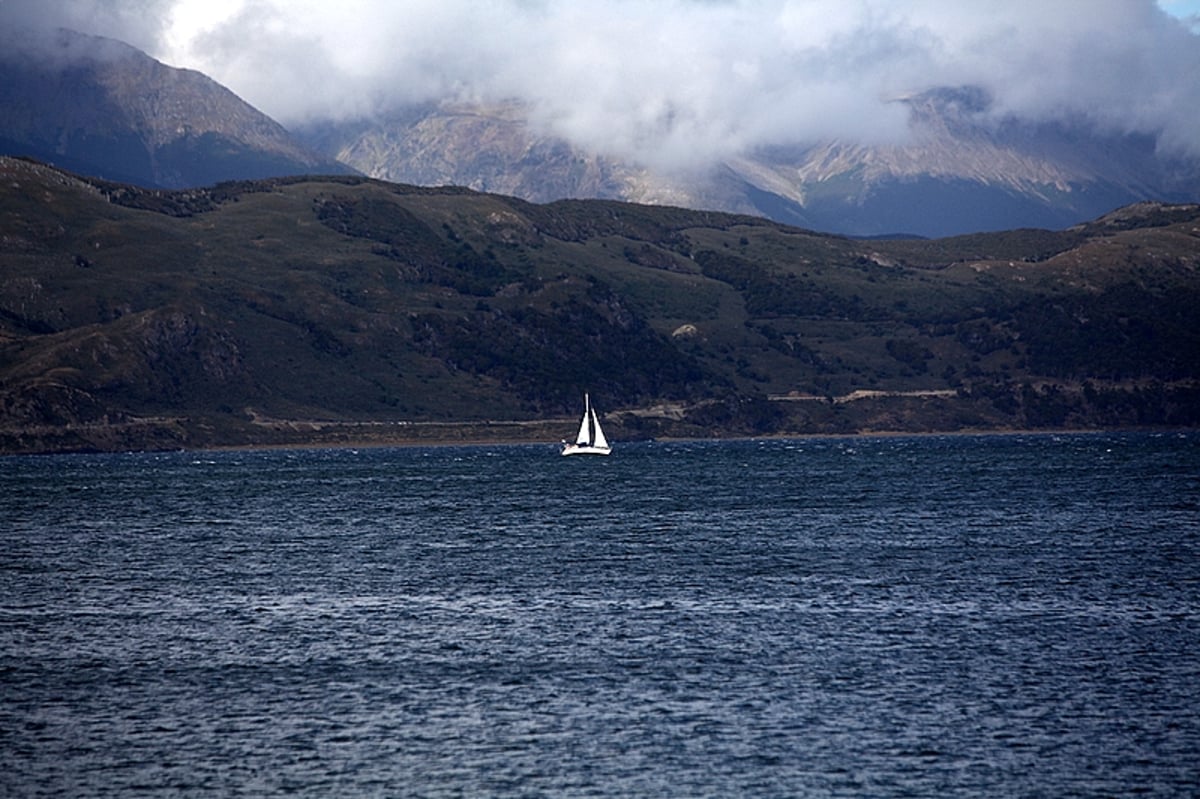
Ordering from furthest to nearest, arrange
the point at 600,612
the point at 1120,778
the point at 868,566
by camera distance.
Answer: the point at 868,566, the point at 600,612, the point at 1120,778

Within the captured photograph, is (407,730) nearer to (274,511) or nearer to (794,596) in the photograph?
(794,596)

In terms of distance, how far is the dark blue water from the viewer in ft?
144

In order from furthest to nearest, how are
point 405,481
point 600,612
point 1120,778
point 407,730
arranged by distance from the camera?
point 405,481, point 600,612, point 407,730, point 1120,778

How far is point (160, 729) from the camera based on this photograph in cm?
4872

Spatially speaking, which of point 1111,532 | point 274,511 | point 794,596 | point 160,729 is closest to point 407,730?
point 160,729

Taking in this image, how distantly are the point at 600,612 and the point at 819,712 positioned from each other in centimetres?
2296

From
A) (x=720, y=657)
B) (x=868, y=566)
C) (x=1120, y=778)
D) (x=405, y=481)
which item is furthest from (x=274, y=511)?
(x=1120, y=778)

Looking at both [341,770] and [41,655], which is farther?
[41,655]

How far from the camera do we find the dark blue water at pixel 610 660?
4375 cm

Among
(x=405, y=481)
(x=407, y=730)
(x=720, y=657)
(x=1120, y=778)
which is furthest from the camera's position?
(x=405, y=481)

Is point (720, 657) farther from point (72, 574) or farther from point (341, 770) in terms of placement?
point (72, 574)

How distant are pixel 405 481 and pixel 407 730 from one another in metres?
141

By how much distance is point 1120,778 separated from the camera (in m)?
42.1

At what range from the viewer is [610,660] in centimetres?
5903
